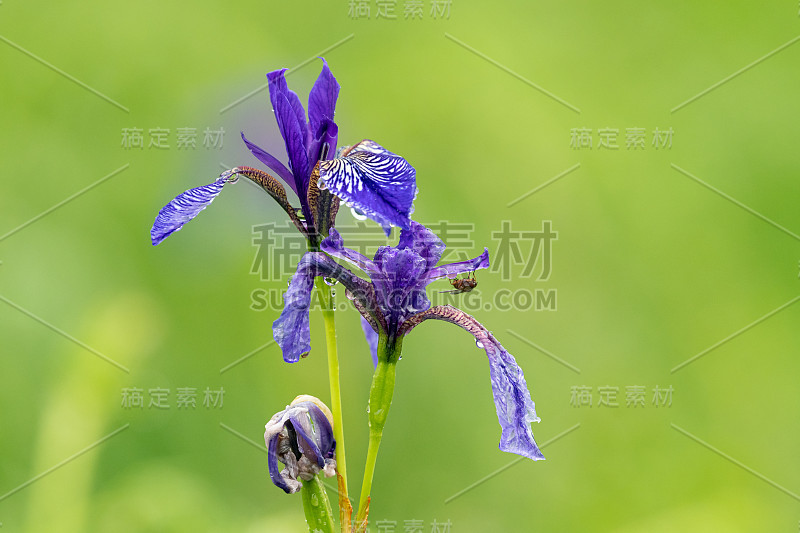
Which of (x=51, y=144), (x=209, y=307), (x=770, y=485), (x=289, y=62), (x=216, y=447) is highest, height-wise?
(x=289, y=62)

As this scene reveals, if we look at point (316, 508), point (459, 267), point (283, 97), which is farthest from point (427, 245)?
point (316, 508)

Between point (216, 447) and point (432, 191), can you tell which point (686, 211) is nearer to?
point (432, 191)

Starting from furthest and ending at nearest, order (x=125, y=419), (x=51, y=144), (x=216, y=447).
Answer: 1. (x=51, y=144)
2. (x=216, y=447)
3. (x=125, y=419)

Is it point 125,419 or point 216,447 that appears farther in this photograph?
point 216,447

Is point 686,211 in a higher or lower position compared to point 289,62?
lower

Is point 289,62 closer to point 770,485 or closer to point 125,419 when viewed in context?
point 125,419

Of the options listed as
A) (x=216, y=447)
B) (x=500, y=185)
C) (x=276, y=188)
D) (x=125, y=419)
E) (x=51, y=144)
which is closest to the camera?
(x=276, y=188)

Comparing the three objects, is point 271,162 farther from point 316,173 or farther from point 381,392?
point 381,392

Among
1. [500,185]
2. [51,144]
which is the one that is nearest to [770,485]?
[500,185]
